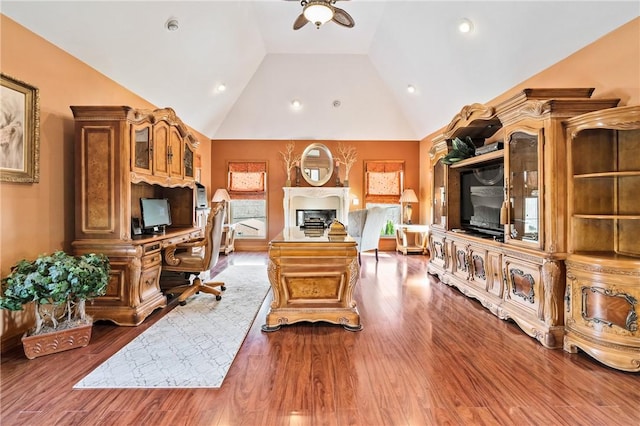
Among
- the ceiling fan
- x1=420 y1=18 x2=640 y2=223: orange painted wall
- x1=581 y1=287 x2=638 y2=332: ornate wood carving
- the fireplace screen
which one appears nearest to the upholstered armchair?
the fireplace screen

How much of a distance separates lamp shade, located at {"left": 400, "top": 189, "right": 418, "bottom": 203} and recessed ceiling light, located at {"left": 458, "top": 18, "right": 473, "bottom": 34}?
3.76m

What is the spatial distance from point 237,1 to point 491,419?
16.2 feet

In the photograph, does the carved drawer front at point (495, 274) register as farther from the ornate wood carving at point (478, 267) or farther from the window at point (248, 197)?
the window at point (248, 197)

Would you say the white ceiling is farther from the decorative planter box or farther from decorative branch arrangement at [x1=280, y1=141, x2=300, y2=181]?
the decorative planter box

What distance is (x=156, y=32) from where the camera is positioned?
3578mm

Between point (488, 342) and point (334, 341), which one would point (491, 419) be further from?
point (334, 341)

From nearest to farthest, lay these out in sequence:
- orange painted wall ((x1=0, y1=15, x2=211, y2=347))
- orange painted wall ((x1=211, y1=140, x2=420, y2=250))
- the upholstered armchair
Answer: orange painted wall ((x1=0, y1=15, x2=211, y2=347)), the upholstered armchair, orange painted wall ((x1=211, y1=140, x2=420, y2=250))

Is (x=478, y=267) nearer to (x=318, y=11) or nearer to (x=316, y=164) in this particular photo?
(x=318, y=11)

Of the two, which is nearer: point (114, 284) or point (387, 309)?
point (114, 284)

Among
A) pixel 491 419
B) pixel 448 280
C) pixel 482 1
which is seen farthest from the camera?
pixel 448 280

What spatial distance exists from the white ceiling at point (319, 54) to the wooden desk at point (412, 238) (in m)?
2.15

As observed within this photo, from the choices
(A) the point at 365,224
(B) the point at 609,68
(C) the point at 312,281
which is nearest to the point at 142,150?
(C) the point at 312,281

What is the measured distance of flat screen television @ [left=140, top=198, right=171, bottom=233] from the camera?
372 centimetres

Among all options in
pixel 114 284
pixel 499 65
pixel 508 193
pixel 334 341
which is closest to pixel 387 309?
pixel 334 341
